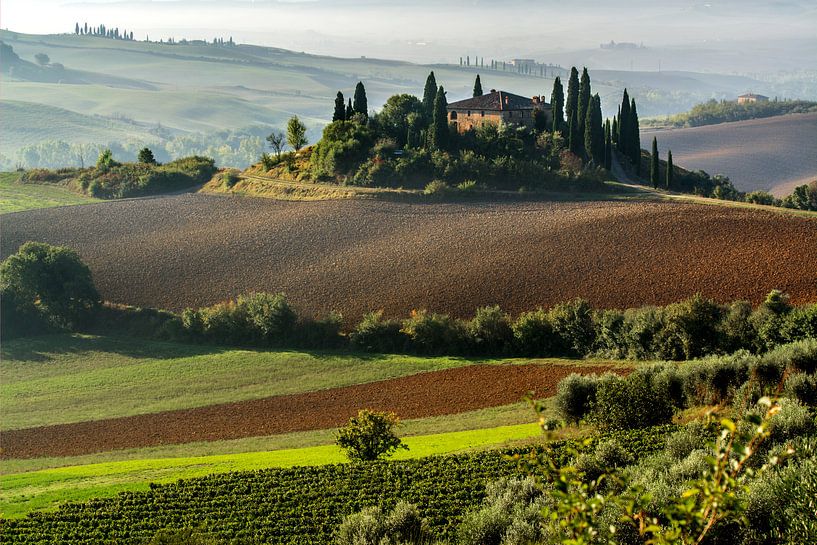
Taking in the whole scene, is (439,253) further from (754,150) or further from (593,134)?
(754,150)

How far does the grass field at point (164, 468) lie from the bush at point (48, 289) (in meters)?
24.4

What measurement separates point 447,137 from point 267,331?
36.1m

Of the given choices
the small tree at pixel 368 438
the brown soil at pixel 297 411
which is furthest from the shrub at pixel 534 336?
the small tree at pixel 368 438

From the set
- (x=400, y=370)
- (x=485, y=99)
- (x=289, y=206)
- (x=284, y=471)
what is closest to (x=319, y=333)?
(x=400, y=370)

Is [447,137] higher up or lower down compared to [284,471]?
higher up

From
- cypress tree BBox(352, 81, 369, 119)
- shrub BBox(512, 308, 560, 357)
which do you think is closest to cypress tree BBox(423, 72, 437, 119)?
cypress tree BBox(352, 81, 369, 119)

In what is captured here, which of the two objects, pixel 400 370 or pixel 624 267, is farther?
pixel 624 267

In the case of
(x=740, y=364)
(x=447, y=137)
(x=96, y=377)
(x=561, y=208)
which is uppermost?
(x=447, y=137)

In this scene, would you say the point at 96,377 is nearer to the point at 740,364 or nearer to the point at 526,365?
the point at 526,365

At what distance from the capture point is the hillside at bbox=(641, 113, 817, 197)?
139 meters

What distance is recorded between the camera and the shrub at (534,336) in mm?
54094

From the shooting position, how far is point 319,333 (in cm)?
5803

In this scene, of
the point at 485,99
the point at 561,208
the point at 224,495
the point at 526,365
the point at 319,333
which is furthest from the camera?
the point at 485,99

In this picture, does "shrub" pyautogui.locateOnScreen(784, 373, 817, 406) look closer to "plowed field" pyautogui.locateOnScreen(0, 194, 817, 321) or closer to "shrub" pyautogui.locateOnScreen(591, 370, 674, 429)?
"shrub" pyautogui.locateOnScreen(591, 370, 674, 429)
